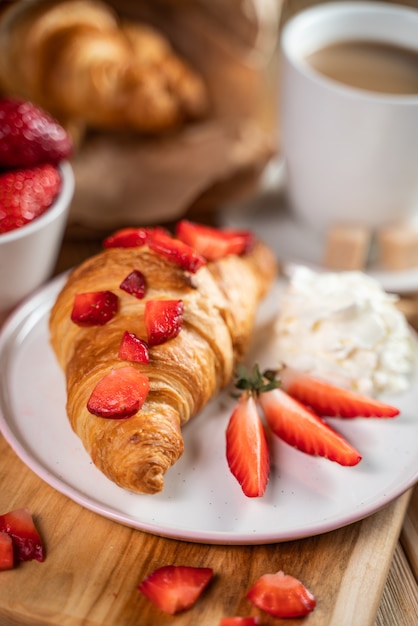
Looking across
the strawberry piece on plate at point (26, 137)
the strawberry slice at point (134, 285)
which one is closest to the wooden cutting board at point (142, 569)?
the strawberry slice at point (134, 285)

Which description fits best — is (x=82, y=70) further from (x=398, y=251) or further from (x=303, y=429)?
(x=303, y=429)

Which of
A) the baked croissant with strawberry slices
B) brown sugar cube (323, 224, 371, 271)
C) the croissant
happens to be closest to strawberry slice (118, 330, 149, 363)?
the baked croissant with strawberry slices

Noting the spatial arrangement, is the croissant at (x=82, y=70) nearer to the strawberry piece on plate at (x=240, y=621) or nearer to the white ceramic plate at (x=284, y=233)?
the white ceramic plate at (x=284, y=233)

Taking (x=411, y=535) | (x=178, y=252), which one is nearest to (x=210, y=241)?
(x=178, y=252)

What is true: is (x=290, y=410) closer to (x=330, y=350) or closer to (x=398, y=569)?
(x=330, y=350)

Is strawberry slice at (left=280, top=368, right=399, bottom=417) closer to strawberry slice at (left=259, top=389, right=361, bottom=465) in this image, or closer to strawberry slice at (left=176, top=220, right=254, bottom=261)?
strawberry slice at (left=259, top=389, right=361, bottom=465)

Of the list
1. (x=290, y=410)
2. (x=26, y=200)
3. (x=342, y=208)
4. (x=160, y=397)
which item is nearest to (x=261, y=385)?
(x=290, y=410)
